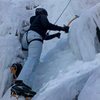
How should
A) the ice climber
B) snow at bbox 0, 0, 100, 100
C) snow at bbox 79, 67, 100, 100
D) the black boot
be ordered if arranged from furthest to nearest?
1. the ice climber
2. the black boot
3. snow at bbox 0, 0, 100, 100
4. snow at bbox 79, 67, 100, 100

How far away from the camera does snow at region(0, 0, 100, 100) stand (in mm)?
4242

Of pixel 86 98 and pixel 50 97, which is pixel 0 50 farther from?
pixel 86 98

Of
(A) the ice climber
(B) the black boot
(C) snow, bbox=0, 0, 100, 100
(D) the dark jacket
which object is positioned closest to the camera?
(C) snow, bbox=0, 0, 100, 100

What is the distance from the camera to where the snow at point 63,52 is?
424 cm

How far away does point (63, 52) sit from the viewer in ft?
17.9

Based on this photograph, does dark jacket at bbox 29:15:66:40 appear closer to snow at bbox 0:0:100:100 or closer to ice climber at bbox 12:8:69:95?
ice climber at bbox 12:8:69:95

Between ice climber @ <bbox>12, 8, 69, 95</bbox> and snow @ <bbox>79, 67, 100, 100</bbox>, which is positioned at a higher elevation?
ice climber @ <bbox>12, 8, 69, 95</bbox>

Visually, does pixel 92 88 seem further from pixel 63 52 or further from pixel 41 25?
pixel 41 25

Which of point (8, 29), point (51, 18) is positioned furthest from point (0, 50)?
point (51, 18)

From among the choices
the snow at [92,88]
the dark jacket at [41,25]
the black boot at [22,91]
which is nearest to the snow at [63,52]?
the snow at [92,88]

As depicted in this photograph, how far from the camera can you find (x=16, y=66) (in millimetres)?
5359

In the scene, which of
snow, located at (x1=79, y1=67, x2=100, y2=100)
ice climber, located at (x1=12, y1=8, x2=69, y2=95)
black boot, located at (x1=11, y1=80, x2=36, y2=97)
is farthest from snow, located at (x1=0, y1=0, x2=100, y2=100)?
ice climber, located at (x1=12, y1=8, x2=69, y2=95)

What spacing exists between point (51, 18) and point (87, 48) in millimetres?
2022

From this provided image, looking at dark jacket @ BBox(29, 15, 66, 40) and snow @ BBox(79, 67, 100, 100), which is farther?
dark jacket @ BBox(29, 15, 66, 40)
